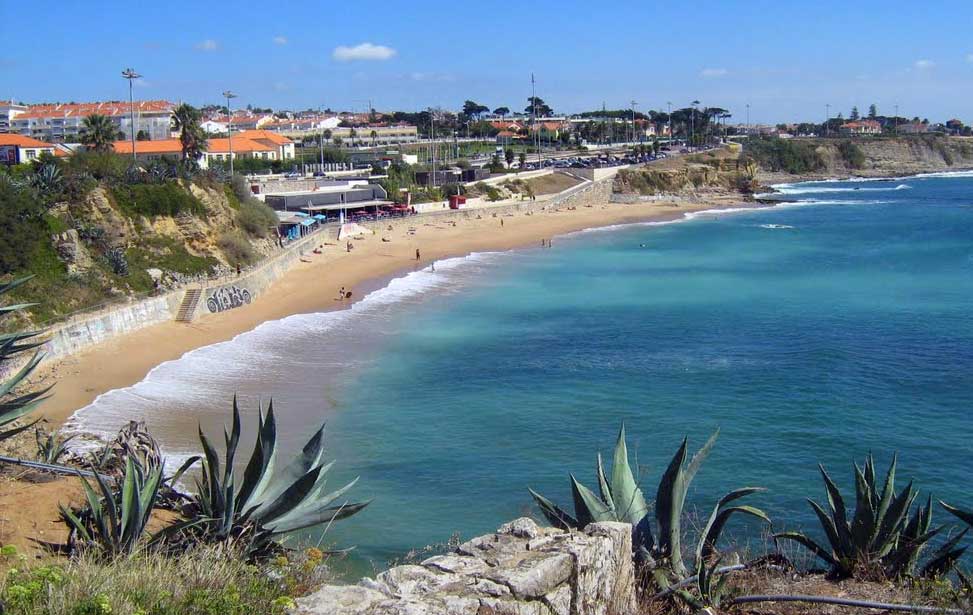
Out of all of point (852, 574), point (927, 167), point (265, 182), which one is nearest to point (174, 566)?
point (852, 574)

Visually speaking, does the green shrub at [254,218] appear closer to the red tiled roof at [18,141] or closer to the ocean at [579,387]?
the ocean at [579,387]

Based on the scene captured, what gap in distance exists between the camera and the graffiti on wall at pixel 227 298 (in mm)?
31547

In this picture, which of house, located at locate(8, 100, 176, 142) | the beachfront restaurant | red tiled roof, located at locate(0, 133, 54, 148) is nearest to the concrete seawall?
the beachfront restaurant

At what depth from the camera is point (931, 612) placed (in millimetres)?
6613

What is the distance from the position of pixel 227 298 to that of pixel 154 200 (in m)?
6.13

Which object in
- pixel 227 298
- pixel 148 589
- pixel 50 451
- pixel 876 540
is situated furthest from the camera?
pixel 227 298

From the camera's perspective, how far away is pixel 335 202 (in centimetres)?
5884

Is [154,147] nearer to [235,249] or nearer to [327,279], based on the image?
[235,249]

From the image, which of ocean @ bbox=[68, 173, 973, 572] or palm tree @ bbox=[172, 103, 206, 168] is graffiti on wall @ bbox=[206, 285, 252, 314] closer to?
ocean @ bbox=[68, 173, 973, 572]

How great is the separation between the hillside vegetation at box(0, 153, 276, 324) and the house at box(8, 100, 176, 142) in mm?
52422

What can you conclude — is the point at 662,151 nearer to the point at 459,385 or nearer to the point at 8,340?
the point at 459,385

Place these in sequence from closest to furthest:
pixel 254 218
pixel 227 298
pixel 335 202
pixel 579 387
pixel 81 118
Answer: pixel 579 387 < pixel 227 298 < pixel 254 218 < pixel 335 202 < pixel 81 118

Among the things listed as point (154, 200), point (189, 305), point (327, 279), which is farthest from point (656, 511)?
point (327, 279)

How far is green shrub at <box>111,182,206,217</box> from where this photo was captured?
115 feet
